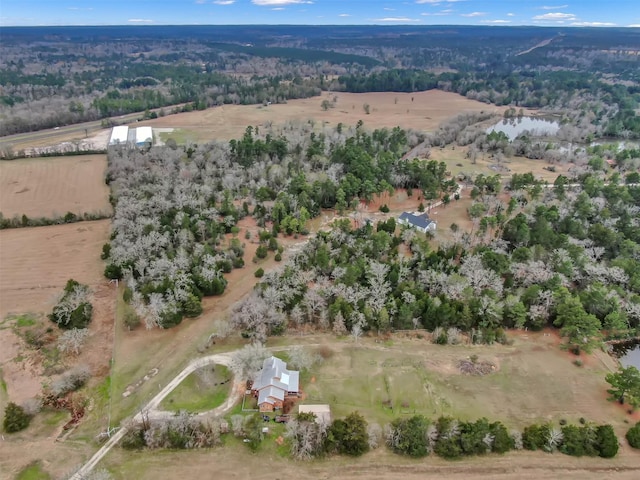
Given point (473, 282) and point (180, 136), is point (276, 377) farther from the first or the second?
point (180, 136)

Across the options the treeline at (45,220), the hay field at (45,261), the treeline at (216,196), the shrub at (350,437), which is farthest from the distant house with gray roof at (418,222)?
the treeline at (45,220)

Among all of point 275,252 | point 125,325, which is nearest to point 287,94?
point 275,252

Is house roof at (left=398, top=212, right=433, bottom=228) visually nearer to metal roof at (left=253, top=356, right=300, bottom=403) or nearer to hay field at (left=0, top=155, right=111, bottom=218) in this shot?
metal roof at (left=253, top=356, right=300, bottom=403)

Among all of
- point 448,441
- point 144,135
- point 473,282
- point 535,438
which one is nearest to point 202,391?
point 448,441

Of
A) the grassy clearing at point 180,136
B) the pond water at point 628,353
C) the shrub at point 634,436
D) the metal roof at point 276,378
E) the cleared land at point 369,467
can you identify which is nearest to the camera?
the cleared land at point 369,467

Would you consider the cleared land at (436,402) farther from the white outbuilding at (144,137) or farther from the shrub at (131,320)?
the white outbuilding at (144,137)

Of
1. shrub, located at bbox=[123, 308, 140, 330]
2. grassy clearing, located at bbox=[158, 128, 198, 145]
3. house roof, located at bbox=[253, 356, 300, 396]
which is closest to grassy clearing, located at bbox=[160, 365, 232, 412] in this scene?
house roof, located at bbox=[253, 356, 300, 396]
